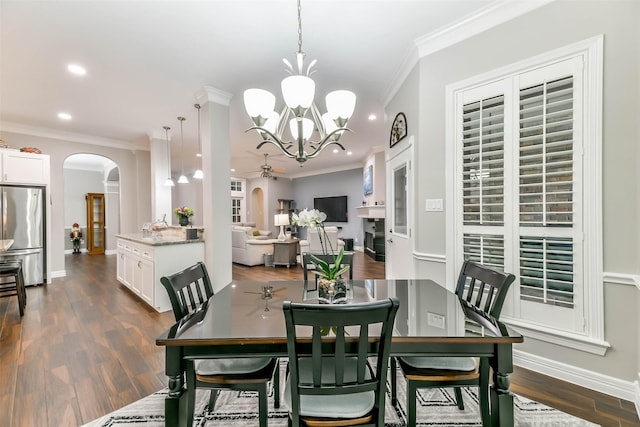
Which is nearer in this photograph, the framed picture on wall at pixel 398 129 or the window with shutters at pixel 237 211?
the framed picture on wall at pixel 398 129

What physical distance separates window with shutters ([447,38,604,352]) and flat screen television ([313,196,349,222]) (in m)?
6.91

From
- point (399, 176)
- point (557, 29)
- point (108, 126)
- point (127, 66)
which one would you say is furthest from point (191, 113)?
point (557, 29)

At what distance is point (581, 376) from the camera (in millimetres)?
1936

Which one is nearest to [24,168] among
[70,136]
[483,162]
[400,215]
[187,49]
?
[70,136]

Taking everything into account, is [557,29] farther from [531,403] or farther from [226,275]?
[226,275]

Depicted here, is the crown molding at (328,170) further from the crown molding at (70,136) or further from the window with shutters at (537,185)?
the window with shutters at (537,185)

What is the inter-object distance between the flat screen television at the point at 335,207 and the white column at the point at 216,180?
595cm

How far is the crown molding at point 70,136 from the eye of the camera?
4707 mm

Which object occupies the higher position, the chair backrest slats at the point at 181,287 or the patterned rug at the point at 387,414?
the chair backrest slats at the point at 181,287

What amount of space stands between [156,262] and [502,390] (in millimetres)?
3577

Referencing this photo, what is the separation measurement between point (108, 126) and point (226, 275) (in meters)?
3.64

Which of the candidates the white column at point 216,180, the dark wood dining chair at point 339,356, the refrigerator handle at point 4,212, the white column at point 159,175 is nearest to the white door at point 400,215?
the dark wood dining chair at point 339,356

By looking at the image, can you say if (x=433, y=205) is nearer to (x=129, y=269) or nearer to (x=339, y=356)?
(x=339, y=356)

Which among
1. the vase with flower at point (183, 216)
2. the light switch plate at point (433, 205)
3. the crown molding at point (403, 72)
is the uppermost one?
the crown molding at point (403, 72)
